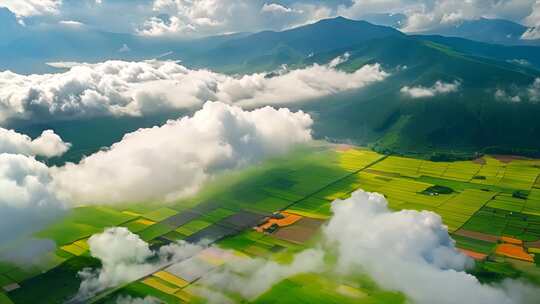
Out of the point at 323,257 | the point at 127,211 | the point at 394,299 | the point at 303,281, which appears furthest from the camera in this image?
the point at 127,211

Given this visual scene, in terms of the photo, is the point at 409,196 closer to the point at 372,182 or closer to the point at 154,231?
the point at 372,182

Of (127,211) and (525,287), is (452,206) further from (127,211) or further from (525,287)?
(127,211)

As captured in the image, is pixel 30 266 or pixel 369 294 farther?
pixel 30 266

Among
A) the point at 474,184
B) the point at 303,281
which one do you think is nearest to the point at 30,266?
the point at 303,281

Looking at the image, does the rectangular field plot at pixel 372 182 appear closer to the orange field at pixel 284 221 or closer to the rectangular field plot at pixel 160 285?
the orange field at pixel 284 221

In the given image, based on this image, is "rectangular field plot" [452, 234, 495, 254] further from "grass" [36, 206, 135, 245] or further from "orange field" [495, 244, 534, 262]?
"grass" [36, 206, 135, 245]

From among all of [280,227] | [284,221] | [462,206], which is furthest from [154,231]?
[462,206]
